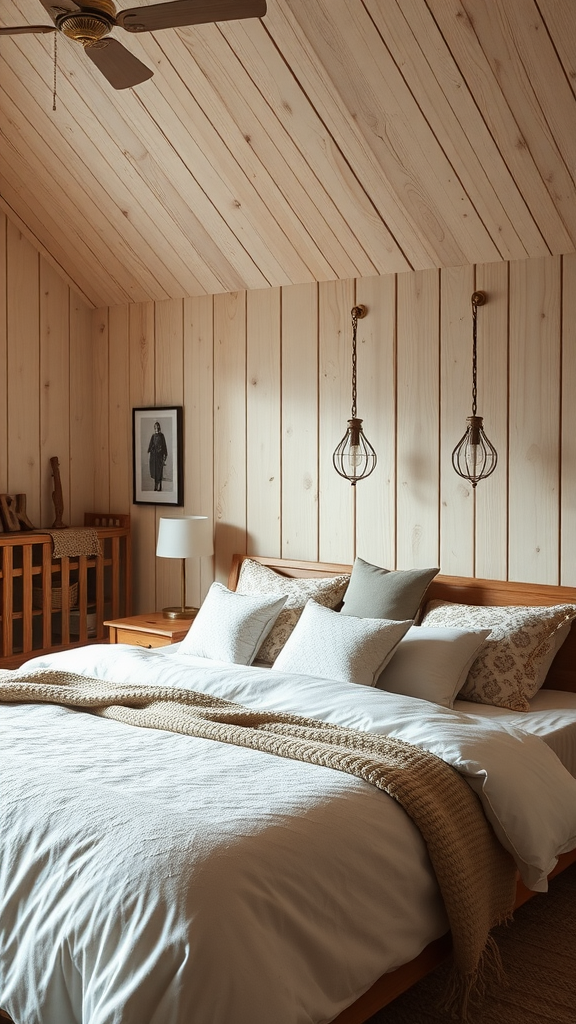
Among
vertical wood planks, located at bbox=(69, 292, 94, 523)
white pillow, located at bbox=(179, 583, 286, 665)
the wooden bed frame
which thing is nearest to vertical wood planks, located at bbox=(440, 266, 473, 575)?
the wooden bed frame

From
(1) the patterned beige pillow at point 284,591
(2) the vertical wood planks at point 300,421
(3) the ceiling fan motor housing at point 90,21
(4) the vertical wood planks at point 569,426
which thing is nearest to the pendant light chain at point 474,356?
(4) the vertical wood planks at point 569,426

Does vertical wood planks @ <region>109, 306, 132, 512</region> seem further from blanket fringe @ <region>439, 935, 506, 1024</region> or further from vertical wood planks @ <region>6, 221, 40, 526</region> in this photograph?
blanket fringe @ <region>439, 935, 506, 1024</region>

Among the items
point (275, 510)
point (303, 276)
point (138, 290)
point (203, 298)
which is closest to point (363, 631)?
point (275, 510)

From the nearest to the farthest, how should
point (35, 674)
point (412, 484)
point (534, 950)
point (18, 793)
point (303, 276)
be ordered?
point (18, 793) < point (534, 950) < point (35, 674) < point (412, 484) < point (303, 276)

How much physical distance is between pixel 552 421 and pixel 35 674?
7.17ft

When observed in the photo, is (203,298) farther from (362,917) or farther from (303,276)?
(362,917)

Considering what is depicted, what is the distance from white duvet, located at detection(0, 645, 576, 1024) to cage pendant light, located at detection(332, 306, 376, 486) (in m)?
1.76

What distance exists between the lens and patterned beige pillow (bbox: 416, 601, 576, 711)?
3.32 meters

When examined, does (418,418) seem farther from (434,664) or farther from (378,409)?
(434,664)

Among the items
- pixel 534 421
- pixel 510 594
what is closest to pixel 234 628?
pixel 510 594

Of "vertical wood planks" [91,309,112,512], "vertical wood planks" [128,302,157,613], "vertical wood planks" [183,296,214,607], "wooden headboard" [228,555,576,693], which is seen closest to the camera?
"wooden headboard" [228,555,576,693]

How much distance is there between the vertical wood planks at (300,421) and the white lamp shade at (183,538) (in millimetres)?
416

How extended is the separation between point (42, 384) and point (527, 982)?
12.8 ft

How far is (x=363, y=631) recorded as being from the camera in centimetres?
339
